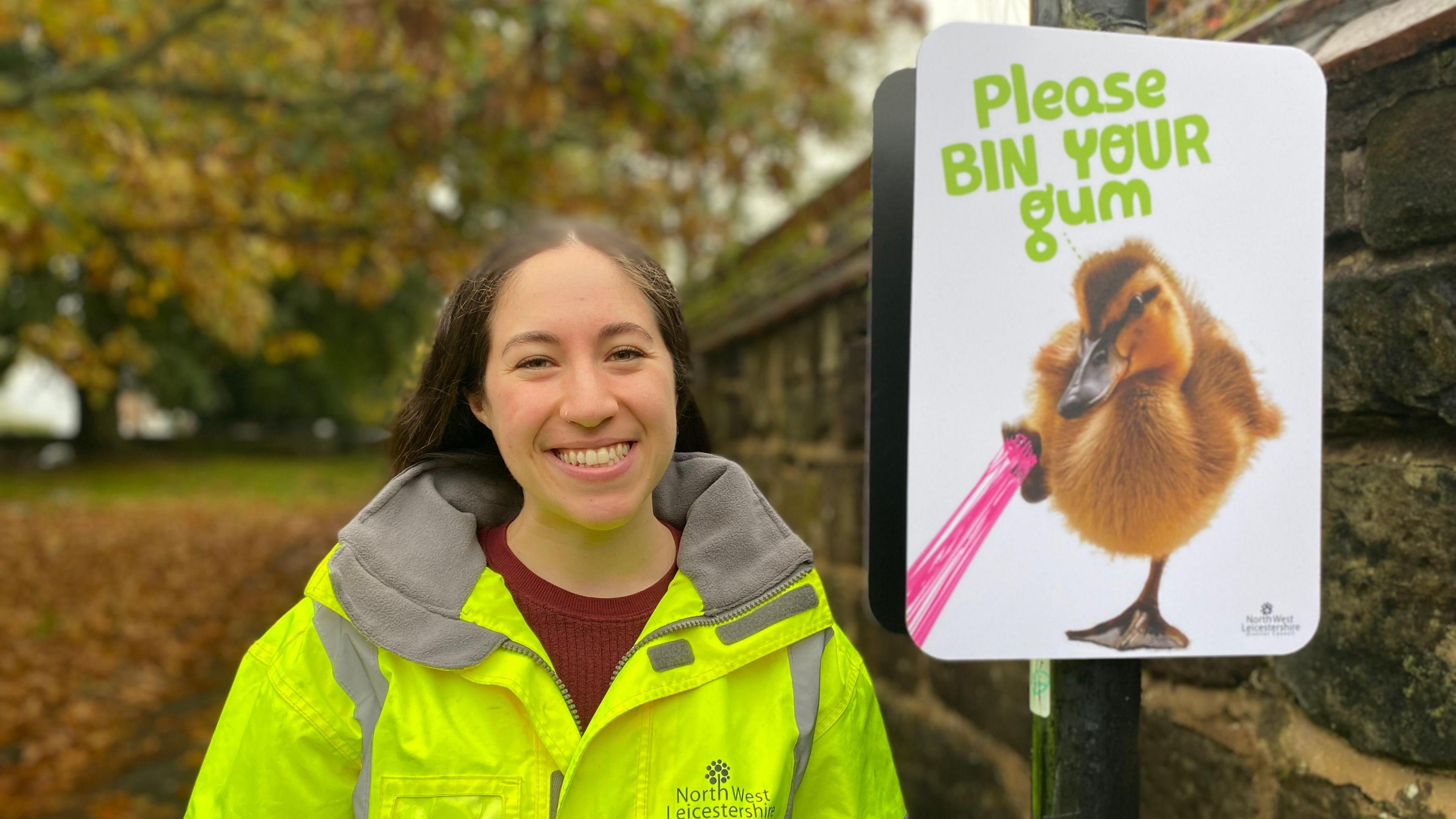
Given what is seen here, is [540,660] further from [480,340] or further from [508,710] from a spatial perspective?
[480,340]

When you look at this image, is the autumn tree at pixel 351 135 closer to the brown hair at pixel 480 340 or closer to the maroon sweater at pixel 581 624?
the brown hair at pixel 480 340

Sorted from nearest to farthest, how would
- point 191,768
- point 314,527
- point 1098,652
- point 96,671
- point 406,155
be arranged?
point 1098,652 < point 191,768 < point 406,155 < point 96,671 < point 314,527

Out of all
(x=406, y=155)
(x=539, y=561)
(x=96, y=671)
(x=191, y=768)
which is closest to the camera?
(x=539, y=561)

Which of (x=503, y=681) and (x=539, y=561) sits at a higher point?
(x=539, y=561)

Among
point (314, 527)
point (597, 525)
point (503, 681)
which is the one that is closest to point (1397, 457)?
point (597, 525)

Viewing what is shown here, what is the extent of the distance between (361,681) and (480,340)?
46 cm

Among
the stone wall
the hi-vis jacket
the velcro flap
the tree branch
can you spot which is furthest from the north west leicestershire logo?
the tree branch

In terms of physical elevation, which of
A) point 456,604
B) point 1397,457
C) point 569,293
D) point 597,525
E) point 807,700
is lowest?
point 807,700

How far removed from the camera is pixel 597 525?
1.43 metres

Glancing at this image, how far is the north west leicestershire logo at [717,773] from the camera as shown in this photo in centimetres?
140

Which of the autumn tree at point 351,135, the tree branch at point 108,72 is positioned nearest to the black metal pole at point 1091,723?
the autumn tree at point 351,135

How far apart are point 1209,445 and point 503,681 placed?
35.5 inches

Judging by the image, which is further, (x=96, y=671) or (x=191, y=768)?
(x=96, y=671)

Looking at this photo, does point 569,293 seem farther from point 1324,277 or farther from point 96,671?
point 96,671
